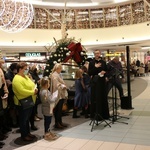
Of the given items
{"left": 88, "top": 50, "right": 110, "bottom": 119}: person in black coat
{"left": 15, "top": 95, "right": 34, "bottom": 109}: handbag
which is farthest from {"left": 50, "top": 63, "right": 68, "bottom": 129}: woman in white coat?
{"left": 15, "top": 95, "right": 34, "bottom": 109}: handbag

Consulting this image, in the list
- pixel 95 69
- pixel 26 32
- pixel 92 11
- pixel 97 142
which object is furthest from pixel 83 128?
pixel 92 11

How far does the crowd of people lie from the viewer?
3971mm

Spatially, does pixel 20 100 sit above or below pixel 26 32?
below

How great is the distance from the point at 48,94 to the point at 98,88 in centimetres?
122

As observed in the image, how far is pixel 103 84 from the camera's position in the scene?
16.1 feet

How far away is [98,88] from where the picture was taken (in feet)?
15.8

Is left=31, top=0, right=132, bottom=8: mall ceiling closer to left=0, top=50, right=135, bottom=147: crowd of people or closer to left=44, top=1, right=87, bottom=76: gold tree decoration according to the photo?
left=44, top=1, right=87, bottom=76: gold tree decoration

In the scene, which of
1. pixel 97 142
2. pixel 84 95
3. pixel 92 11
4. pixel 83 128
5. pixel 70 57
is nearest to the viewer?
pixel 97 142

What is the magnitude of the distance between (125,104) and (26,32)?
1110 centimetres

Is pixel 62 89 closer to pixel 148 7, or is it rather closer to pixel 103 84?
pixel 103 84

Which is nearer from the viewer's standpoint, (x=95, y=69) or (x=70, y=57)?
(x=95, y=69)

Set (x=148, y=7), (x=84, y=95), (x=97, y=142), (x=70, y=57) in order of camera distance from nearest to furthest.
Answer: (x=97, y=142) → (x=84, y=95) → (x=70, y=57) → (x=148, y=7)

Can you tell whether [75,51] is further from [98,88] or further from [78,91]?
[98,88]

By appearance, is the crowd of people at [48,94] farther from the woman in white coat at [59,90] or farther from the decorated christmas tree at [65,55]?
the decorated christmas tree at [65,55]
